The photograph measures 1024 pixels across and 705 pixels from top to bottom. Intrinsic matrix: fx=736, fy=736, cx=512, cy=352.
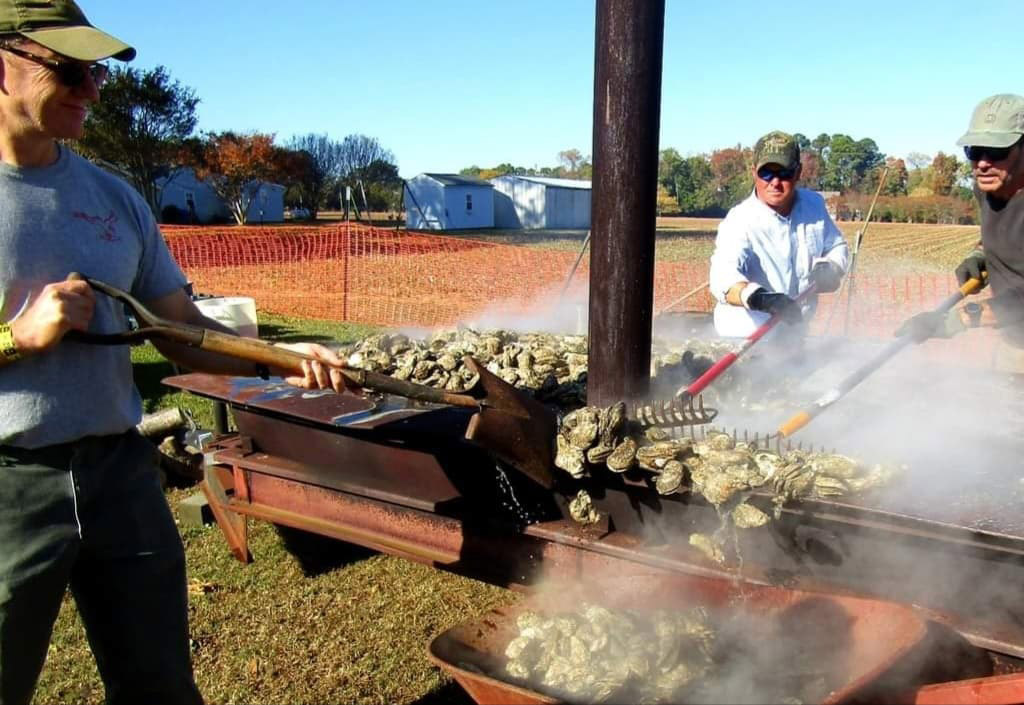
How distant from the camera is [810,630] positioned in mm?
2186

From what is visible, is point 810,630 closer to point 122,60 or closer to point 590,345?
point 590,345

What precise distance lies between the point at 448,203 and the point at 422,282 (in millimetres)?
32636

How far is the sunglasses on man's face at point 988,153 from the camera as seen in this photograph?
3.61 metres

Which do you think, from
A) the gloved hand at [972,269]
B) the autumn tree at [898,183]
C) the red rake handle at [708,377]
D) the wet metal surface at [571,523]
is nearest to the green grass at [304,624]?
the wet metal surface at [571,523]

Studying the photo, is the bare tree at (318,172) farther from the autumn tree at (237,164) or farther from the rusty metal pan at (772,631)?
the rusty metal pan at (772,631)

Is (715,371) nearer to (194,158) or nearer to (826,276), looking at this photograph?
(826,276)

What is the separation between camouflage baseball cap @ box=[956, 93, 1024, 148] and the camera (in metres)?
3.41

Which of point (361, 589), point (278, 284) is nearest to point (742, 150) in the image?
point (278, 284)

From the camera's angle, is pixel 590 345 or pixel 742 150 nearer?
pixel 590 345

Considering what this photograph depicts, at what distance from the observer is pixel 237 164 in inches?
1644

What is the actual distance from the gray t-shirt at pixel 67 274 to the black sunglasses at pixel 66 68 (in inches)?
10.3

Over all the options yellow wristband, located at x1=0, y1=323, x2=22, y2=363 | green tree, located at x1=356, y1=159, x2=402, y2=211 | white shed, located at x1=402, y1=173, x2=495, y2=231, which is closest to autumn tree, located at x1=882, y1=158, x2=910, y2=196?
white shed, located at x1=402, y1=173, x2=495, y2=231

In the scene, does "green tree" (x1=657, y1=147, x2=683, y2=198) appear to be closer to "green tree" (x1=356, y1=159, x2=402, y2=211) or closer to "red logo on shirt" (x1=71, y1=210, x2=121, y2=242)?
"green tree" (x1=356, y1=159, x2=402, y2=211)

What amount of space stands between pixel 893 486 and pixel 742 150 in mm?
62625
